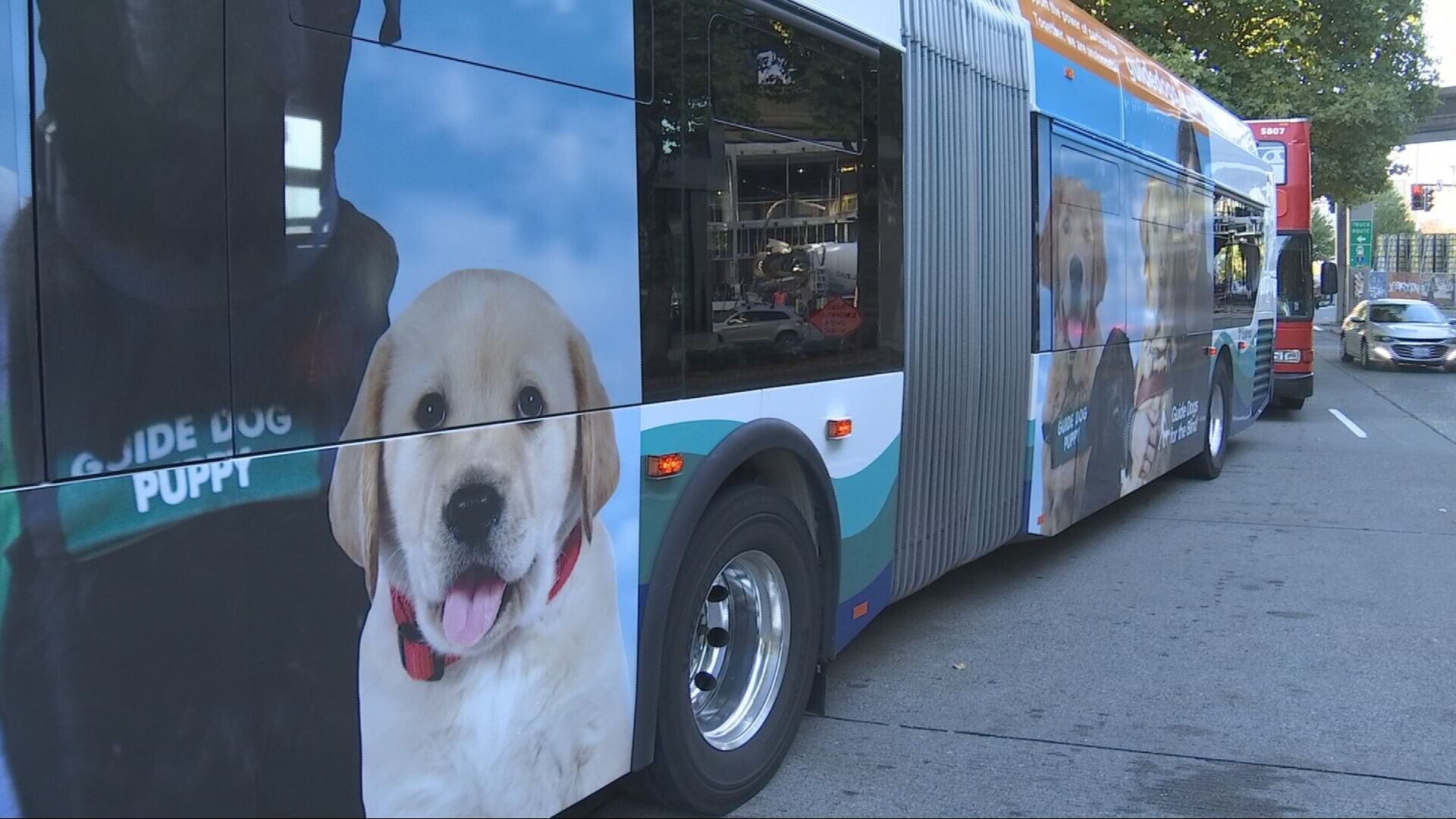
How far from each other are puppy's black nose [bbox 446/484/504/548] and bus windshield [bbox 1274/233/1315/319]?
16.0 metres

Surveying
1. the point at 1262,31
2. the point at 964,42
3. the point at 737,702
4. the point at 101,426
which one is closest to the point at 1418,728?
the point at 737,702

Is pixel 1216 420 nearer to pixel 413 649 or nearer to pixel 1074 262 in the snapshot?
pixel 1074 262

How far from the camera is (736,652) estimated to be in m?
4.10

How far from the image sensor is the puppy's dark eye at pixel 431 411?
259 centimetres

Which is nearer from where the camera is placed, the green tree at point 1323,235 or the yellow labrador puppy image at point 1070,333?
the yellow labrador puppy image at point 1070,333

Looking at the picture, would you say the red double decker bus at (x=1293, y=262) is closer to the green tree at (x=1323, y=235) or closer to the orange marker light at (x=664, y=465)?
the orange marker light at (x=664, y=465)

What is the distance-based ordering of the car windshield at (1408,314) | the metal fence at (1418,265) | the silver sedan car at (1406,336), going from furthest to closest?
the metal fence at (1418,265)
the car windshield at (1408,314)
the silver sedan car at (1406,336)

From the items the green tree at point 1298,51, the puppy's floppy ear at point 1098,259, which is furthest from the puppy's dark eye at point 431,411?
the green tree at point 1298,51

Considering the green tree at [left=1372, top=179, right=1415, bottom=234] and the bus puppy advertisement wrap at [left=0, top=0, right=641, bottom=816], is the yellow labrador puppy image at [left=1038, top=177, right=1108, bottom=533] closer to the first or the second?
the bus puppy advertisement wrap at [left=0, top=0, right=641, bottom=816]

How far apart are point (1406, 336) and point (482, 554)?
1112 inches

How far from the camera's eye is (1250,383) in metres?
12.5

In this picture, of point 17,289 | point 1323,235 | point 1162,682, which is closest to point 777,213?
point 17,289

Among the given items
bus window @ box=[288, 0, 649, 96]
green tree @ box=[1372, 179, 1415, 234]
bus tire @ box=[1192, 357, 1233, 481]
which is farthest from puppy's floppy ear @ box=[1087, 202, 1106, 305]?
green tree @ box=[1372, 179, 1415, 234]

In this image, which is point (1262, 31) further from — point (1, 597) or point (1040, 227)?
point (1, 597)
